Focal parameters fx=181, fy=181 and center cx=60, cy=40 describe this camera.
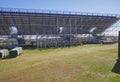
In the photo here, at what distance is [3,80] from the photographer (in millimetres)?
16562

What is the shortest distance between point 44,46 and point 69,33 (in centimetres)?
1461

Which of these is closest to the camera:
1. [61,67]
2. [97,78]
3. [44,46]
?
[97,78]

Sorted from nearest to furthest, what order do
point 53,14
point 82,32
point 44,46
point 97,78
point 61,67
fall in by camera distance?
point 97,78 → point 61,67 → point 44,46 → point 53,14 → point 82,32

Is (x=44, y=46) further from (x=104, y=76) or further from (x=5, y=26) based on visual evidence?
(x=104, y=76)

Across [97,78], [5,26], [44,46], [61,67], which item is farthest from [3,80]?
[5,26]

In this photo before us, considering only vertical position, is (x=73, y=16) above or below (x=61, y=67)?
above

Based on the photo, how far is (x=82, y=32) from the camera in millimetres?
65625

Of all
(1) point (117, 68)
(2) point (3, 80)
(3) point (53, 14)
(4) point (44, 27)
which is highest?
(3) point (53, 14)

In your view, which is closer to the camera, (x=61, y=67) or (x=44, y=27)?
(x=61, y=67)

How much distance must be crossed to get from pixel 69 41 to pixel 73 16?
27.2 ft

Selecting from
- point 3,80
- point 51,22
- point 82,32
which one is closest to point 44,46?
point 51,22

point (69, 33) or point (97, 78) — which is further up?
point (69, 33)

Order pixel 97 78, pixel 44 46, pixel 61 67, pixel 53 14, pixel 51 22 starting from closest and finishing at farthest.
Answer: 1. pixel 97 78
2. pixel 61 67
3. pixel 44 46
4. pixel 53 14
5. pixel 51 22

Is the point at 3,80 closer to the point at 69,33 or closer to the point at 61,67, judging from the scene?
the point at 61,67
